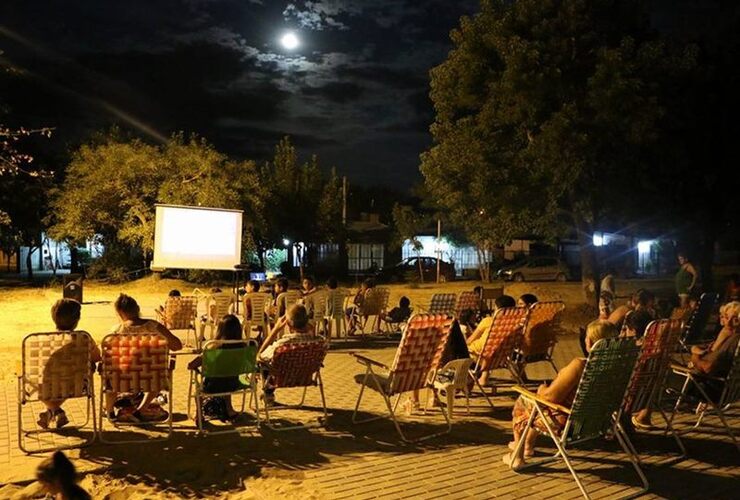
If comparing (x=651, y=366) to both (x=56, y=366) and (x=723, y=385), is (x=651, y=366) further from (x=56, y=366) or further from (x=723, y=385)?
(x=56, y=366)

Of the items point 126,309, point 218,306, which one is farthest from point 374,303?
point 126,309

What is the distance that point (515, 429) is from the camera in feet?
17.4

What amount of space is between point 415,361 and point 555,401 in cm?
139

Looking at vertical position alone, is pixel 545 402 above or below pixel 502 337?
below

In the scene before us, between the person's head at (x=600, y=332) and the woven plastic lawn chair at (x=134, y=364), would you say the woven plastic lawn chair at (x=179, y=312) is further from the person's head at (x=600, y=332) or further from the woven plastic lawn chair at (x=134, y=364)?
the person's head at (x=600, y=332)

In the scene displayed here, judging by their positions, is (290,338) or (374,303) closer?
(290,338)

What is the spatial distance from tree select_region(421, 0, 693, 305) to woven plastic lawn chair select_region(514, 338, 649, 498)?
9.56 meters

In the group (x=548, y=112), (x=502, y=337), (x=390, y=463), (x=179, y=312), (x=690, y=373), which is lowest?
(x=390, y=463)

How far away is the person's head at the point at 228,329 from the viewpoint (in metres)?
6.21

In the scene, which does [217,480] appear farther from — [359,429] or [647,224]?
[647,224]

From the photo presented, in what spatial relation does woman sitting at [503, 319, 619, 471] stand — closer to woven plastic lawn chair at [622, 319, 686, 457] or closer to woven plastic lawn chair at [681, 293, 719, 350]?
woven plastic lawn chair at [622, 319, 686, 457]

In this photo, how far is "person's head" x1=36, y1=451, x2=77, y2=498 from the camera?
3.01 m

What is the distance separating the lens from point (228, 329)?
245 inches

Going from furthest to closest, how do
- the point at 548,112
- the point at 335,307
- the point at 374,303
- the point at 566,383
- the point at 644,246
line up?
the point at 644,246 → the point at 548,112 → the point at 374,303 → the point at 335,307 → the point at 566,383
